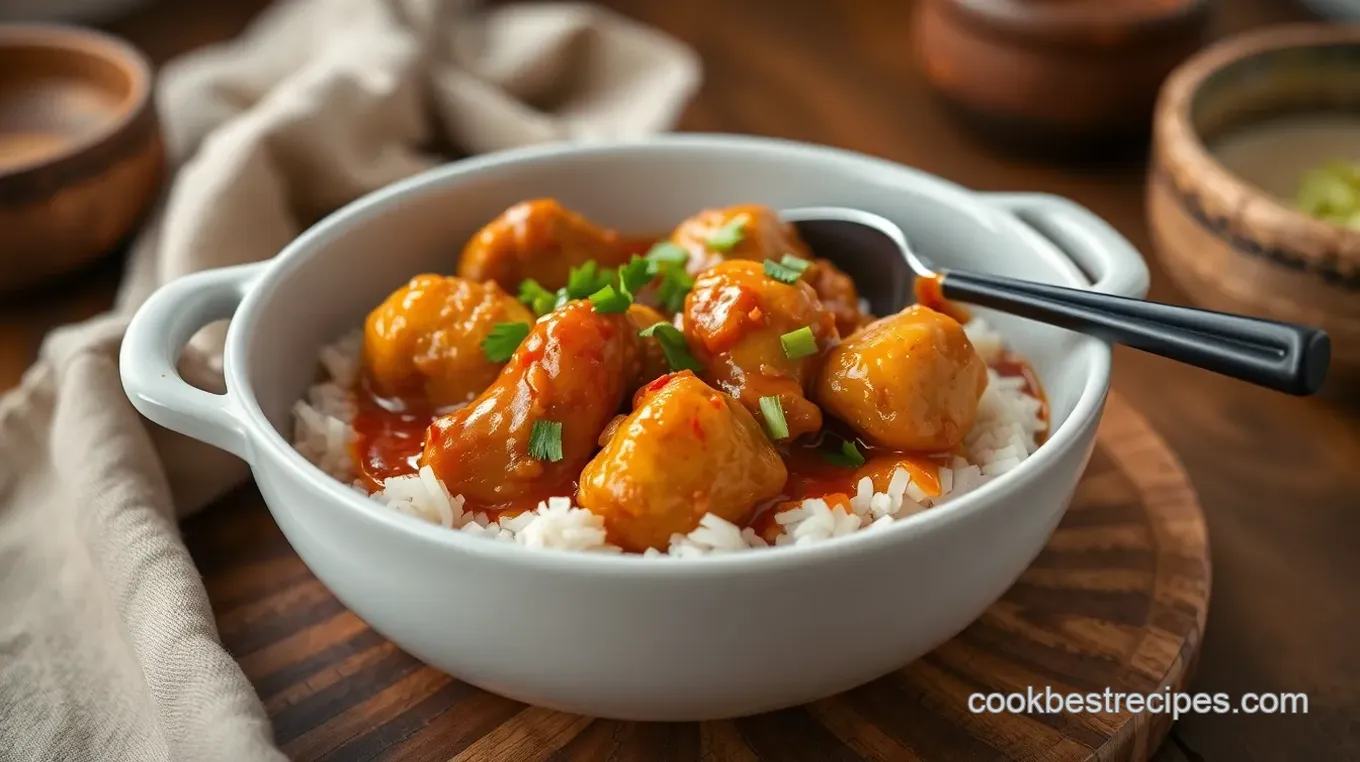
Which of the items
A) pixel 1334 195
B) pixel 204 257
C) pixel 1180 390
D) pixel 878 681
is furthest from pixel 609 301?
pixel 1334 195

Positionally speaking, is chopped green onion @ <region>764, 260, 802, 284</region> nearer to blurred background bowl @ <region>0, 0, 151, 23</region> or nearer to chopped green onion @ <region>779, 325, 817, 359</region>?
chopped green onion @ <region>779, 325, 817, 359</region>

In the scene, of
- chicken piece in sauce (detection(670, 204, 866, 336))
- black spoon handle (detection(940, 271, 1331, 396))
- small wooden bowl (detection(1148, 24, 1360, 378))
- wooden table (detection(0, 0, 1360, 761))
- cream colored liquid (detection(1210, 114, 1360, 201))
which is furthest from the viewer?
cream colored liquid (detection(1210, 114, 1360, 201))

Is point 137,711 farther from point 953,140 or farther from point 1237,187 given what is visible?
point 953,140

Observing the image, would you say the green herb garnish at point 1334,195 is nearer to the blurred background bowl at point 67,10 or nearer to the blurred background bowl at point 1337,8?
the blurred background bowl at point 1337,8

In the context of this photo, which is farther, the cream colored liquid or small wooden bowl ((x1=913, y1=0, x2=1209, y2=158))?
small wooden bowl ((x1=913, y1=0, x2=1209, y2=158))

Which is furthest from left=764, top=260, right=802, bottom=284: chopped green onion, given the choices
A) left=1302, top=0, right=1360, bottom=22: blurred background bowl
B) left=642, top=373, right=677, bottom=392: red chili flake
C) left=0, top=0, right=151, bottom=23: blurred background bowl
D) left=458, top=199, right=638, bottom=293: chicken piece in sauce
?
left=0, top=0, right=151, bottom=23: blurred background bowl

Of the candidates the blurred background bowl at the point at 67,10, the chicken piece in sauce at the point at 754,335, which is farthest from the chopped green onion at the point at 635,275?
the blurred background bowl at the point at 67,10

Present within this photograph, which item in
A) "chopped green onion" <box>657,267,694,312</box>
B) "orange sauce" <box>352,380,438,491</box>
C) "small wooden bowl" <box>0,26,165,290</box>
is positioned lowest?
"small wooden bowl" <box>0,26,165,290</box>

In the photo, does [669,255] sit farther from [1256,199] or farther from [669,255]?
[1256,199]
